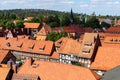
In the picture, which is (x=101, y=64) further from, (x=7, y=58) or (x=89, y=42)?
(x=7, y=58)

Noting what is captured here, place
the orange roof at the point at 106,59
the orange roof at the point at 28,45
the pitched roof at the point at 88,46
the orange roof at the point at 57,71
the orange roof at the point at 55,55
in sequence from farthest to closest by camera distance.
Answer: the orange roof at the point at 28,45, the orange roof at the point at 55,55, the pitched roof at the point at 88,46, the orange roof at the point at 106,59, the orange roof at the point at 57,71

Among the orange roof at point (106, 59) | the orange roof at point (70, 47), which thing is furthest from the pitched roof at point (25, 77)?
the orange roof at point (70, 47)

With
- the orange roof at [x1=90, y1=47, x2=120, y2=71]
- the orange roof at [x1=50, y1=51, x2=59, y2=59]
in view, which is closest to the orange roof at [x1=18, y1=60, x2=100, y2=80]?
the orange roof at [x1=90, y1=47, x2=120, y2=71]

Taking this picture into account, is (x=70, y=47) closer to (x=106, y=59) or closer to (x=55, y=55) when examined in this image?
(x=55, y=55)

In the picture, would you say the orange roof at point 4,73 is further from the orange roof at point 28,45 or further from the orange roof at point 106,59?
the orange roof at point 28,45

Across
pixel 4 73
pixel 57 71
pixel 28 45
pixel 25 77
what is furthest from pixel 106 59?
pixel 28 45

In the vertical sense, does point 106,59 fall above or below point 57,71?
below

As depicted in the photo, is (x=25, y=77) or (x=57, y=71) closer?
(x=25, y=77)

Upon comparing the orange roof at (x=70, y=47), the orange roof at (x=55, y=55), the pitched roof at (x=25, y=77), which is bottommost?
the orange roof at (x=55, y=55)
